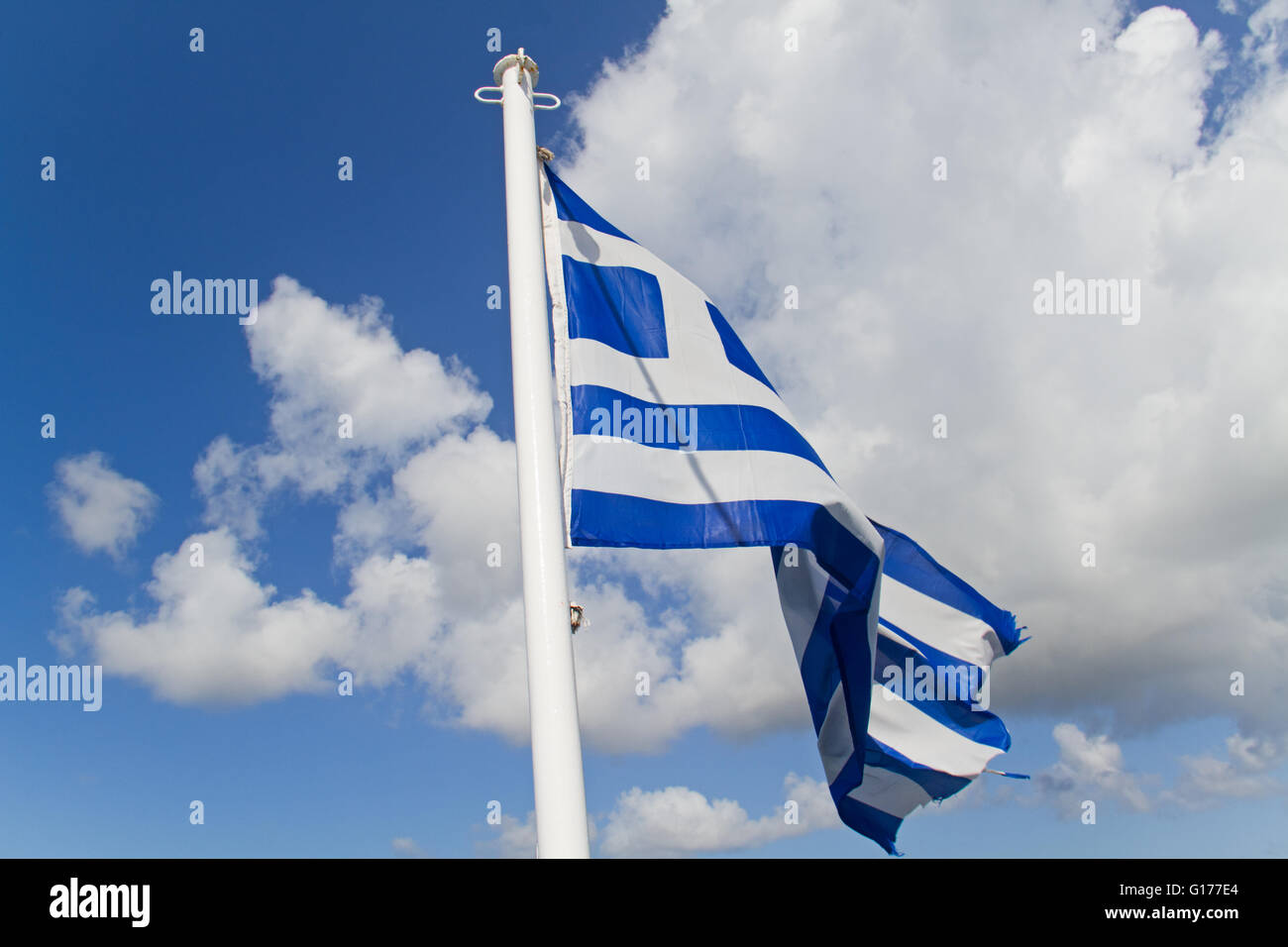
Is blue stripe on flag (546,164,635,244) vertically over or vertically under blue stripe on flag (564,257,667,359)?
over

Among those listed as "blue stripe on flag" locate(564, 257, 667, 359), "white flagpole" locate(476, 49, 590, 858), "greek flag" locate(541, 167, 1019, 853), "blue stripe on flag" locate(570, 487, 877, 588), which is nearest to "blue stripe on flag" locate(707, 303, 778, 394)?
"greek flag" locate(541, 167, 1019, 853)

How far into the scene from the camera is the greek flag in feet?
29.9

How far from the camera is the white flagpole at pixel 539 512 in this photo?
6.73 meters

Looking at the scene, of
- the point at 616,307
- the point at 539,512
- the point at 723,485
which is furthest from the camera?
the point at 616,307

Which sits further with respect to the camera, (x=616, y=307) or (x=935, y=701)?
(x=935, y=701)

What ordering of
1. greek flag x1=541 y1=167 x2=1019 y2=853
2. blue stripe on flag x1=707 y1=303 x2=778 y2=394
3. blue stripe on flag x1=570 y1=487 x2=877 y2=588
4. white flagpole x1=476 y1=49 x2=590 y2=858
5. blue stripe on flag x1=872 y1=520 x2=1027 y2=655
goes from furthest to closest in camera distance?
blue stripe on flag x1=872 y1=520 x2=1027 y2=655 → blue stripe on flag x1=707 y1=303 x2=778 y2=394 → greek flag x1=541 y1=167 x2=1019 y2=853 → blue stripe on flag x1=570 y1=487 x2=877 y2=588 → white flagpole x1=476 y1=49 x2=590 y2=858

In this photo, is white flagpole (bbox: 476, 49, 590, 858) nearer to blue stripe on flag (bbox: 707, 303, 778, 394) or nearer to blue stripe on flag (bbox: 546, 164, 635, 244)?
blue stripe on flag (bbox: 546, 164, 635, 244)

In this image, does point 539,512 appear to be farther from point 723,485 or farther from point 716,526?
point 723,485

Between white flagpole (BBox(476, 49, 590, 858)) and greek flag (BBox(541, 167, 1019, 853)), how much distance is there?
674mm

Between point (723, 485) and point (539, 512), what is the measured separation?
2765 mm

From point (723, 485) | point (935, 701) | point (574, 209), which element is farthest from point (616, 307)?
point (935, 701)

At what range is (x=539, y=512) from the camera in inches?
303
